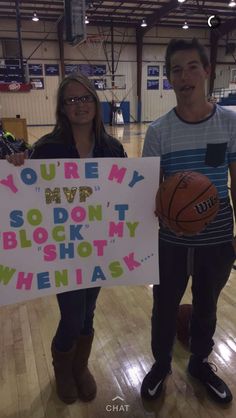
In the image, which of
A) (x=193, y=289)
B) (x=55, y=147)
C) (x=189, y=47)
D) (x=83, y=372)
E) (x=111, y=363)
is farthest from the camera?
(x=111, y=363)

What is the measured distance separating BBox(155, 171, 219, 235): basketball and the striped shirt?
0.06 m

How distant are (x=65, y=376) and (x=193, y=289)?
0.72 m

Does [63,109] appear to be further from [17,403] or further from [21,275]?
[17,403]

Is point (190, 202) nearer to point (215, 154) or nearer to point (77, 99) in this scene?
point (215, 154)

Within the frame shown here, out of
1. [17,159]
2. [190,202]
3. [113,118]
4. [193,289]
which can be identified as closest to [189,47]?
[190,202]

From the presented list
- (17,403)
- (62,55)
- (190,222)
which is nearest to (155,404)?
(17,403)

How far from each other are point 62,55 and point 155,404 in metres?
16.1

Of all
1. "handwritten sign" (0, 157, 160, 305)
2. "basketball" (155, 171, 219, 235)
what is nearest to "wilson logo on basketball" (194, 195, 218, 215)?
"basketball" (155, 171, 219, 235)

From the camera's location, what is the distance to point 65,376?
161 cm

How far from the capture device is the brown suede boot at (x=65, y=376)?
1569 mm

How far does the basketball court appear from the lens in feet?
5.40

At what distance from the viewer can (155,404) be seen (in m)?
1.62

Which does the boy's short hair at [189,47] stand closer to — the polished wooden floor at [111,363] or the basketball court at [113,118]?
the basketball court at [113,118]

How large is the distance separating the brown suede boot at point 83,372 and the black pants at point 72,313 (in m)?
0.10
